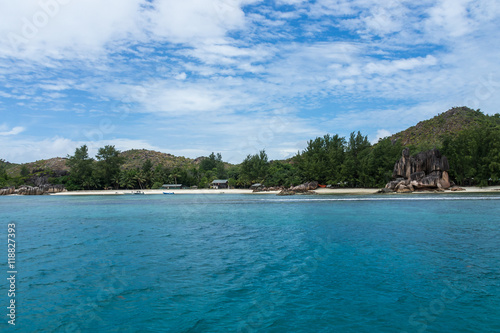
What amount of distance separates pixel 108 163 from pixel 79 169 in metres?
9.71

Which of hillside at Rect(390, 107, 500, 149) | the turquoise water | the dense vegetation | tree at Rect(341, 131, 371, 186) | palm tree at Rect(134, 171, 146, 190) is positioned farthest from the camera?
hillside at Rect(390, 107, 500, 149)

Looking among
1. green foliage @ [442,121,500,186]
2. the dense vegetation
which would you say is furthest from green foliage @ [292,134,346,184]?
green foliage @ [442,121,500,186]

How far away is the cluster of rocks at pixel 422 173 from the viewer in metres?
68.2

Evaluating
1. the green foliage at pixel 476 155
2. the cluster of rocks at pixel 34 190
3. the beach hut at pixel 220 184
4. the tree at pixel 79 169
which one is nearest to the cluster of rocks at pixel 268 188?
the beach hut at pixel 220 184

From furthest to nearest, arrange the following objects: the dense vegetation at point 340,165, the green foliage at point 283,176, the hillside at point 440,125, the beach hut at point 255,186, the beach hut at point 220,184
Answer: the hillside at point 440,125
the beach hut at point 220,184
the beach hut at point 255,186
the green foliage at point 283,176
the dense vegetation at point 340,165

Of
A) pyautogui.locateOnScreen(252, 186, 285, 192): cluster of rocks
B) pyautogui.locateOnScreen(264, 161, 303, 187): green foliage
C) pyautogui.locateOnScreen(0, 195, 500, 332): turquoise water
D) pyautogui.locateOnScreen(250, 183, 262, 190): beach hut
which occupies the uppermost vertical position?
pyautogui.locateOnScreen(264, 161, 303, 187): green foliage

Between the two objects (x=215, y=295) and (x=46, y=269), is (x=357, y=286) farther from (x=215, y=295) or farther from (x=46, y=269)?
(x=46, y=269)

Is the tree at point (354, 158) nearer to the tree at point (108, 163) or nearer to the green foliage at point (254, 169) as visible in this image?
the green foliage at point (254, 169)

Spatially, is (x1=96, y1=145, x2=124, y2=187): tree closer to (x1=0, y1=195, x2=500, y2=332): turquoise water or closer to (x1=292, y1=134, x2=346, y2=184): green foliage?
(x1=292, y1=134, x2=346, y2=184): green foliage

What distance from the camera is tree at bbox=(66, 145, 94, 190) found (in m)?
112

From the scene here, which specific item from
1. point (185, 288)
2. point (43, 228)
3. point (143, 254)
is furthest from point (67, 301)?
point (43, 228)

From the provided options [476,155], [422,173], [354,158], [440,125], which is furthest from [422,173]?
[440,125]

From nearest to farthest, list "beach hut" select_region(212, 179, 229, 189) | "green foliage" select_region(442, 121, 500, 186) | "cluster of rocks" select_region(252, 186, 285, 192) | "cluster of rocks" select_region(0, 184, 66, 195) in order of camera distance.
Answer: "green foliage" select_region(442, 121, 500, 186) → "cluster of rocks" select_region(252, 186, 285, 192) → "cluster of rocks" select_region(0, 184, 66, 195) → "beach hut" select_region(212, 179, 229, 189)

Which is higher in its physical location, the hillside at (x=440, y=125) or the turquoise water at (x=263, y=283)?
the hillside at (x=440, y=125)
